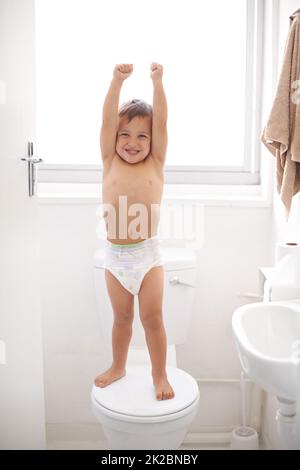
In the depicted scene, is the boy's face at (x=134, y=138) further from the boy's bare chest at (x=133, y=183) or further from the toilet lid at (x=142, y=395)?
the toilet lid at (x=142, y=395)

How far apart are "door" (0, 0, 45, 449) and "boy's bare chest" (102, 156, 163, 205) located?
258 millimetres

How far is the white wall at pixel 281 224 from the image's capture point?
1.57m

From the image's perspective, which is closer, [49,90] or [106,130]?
[106,130]

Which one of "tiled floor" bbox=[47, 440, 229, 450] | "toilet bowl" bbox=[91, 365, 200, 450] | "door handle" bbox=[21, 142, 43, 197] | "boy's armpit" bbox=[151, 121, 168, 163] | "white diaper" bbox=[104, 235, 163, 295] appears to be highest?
"boy's armpit" bbox=[151, 121, 168, 163]

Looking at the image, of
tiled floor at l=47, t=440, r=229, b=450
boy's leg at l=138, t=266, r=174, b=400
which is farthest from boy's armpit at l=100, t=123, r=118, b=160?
tiled floor at l=47, t=440, r=229, b=450

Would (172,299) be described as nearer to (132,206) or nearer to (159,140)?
(132,206)

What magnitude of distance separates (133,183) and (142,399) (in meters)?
0.59

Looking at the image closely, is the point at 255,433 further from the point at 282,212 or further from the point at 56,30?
the point at 56,30

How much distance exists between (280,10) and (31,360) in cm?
139

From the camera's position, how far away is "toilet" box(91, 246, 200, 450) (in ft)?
4.59

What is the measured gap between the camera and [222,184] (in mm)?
2025

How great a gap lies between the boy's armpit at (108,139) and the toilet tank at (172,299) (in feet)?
1.59

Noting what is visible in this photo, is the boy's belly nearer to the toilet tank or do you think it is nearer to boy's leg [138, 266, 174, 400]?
boy's leg [138, 266, 174, 400]
